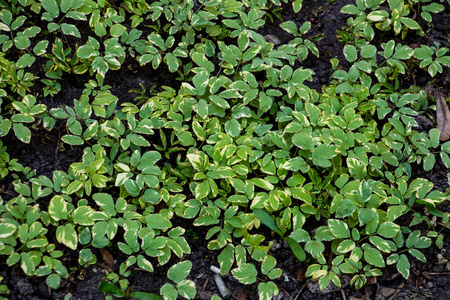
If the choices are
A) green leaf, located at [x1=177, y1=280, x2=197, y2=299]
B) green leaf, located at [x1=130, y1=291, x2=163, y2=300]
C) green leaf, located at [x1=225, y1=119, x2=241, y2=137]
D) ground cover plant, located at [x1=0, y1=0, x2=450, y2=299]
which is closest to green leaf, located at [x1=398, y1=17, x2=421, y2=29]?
ground cover plant, located at [x1=0, y1=0, x2=450, y2=299]

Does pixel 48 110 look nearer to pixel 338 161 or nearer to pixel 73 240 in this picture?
pixel 73 240

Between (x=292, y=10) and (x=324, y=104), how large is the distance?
1216 millimetres

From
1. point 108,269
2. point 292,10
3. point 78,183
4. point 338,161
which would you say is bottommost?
point 108,269

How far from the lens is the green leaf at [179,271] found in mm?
2242

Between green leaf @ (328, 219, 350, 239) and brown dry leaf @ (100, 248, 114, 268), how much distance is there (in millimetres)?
1390

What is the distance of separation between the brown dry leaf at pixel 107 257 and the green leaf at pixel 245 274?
75 centimetres

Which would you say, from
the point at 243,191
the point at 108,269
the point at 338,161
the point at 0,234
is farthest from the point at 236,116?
the point at 0,234

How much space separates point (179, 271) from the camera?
2.26 meters

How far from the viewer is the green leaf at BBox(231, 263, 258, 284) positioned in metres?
2.30

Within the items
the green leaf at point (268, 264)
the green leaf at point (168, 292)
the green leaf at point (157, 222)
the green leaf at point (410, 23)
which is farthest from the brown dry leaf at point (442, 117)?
the green leaf at point (168, 292)

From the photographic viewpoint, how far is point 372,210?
2.48m

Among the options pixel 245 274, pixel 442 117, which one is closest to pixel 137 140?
pixel 245 274

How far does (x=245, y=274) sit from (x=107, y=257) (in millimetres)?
865

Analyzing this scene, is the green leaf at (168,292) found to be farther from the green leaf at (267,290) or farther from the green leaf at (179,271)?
the green leaf at (267,290)
